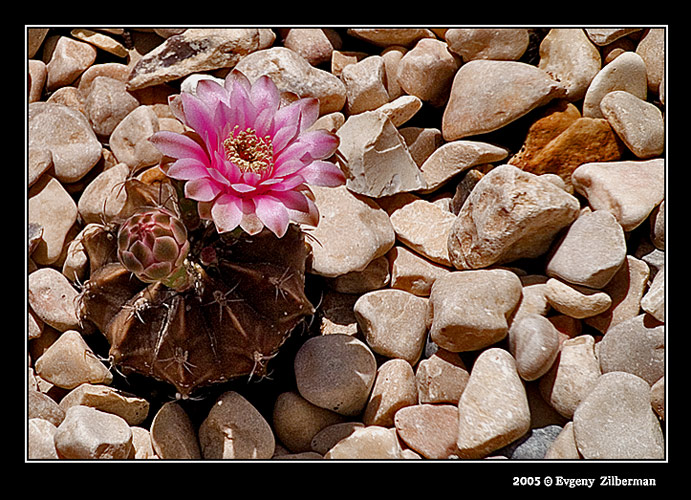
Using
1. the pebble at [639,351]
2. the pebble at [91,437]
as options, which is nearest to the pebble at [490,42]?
the pebble at [639,351]

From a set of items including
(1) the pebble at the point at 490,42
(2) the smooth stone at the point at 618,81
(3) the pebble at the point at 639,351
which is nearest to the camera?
(3) the pebble at the point at 639,351

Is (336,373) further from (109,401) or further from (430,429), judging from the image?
(109,401)

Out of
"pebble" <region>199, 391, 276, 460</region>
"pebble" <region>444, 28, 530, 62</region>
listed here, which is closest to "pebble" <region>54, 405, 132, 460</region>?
"pebble" <region>199, 391, 276, 460</region>

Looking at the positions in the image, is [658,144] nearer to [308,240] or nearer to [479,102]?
[479,102]

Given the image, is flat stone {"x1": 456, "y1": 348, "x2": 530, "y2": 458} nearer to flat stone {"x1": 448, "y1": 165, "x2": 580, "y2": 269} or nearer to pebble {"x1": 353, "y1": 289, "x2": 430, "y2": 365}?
pebble {"x1": 353, "y1": 289, "x2": 430, "y2": 365}

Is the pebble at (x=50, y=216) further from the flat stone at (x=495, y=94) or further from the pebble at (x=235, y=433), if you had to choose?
the flat stone at (x=495, y=94)

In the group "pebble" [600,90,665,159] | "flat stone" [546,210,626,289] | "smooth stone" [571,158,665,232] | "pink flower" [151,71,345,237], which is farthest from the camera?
"pebble" [600,90,665,159]

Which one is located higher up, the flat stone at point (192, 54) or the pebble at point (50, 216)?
the flat stone at point (192, 54)

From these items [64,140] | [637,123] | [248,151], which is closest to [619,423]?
[637,123]
